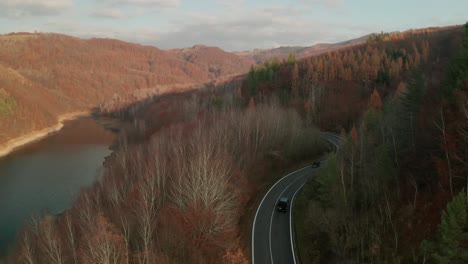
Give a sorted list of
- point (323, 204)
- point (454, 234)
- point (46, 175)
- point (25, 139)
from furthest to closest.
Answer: point (25, 139) → point (46, 175) → point (323, 204) → point (454, 234)

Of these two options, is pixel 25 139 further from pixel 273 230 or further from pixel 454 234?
pixel 454 234

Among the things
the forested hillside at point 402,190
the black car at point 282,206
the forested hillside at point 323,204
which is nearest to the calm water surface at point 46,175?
the forested hillside at point 323,204

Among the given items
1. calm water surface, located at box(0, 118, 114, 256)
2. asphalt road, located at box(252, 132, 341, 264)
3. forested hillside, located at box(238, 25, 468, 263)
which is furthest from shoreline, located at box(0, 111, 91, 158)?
forested hillside, located at box(238, 25, 468, 263)

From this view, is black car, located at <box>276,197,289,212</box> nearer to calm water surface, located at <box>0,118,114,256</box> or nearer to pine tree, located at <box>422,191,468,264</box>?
A: pine tree, located at <box>422,191,468,264</box>

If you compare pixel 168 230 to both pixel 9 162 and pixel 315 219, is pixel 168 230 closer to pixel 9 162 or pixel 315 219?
pixel 315 219

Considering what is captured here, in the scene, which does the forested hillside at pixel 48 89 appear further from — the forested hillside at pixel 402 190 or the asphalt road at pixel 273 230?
the forested hillside at pixel 402 190

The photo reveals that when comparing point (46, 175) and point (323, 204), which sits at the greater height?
point (323, 204)

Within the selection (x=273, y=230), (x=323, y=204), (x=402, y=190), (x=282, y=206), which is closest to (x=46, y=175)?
(x=282, y=206)
